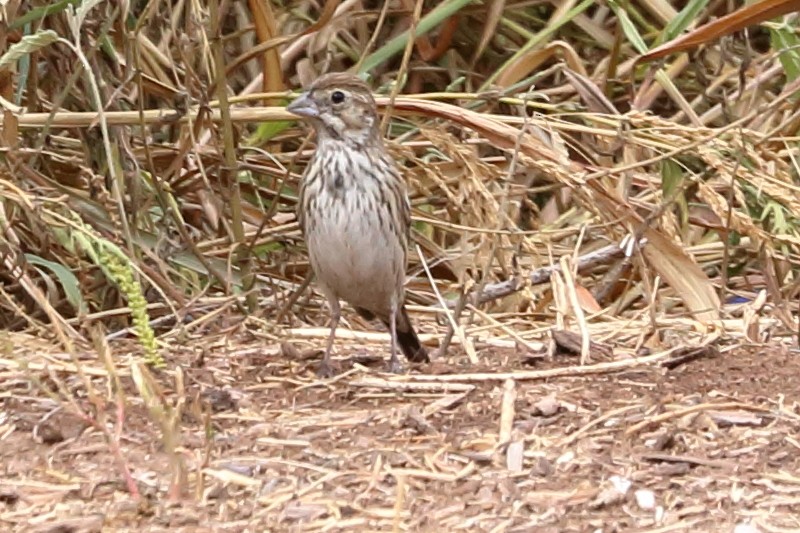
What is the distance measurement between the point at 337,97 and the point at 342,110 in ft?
0.13

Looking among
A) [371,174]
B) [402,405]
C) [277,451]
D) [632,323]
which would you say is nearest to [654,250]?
[632,323]

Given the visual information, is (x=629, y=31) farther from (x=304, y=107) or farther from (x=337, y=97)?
(x=304, y=107)

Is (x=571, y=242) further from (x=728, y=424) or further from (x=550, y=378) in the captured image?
(x=728, y=424)

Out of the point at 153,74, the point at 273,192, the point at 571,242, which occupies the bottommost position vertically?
the point at 571,242

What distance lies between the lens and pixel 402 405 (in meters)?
3.17

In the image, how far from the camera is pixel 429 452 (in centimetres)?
279

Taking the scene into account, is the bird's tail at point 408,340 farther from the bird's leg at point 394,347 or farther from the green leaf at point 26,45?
the green leaf at point 26,45

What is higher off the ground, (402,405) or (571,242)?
(402,405)

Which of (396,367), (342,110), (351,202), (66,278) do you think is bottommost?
(396,367)

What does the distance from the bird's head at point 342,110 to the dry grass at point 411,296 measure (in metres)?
0.09

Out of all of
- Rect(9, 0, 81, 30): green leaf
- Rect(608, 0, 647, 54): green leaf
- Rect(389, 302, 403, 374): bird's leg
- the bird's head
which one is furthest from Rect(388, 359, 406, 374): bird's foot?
Rect(608, 0, 647, 54): green leaf

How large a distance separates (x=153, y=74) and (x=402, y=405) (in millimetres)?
2300

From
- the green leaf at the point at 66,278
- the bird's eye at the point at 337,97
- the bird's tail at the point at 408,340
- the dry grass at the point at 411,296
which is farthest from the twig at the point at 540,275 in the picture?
the green leaf at the point at 66,278

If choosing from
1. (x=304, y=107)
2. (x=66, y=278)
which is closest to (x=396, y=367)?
(x=304, y=107)
